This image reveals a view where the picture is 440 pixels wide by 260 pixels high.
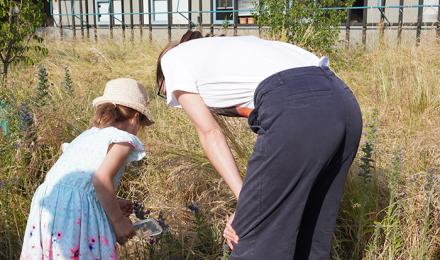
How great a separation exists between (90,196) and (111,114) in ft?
1.09

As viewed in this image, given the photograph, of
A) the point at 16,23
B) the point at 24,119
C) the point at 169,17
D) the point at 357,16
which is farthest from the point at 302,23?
the point at 169,17

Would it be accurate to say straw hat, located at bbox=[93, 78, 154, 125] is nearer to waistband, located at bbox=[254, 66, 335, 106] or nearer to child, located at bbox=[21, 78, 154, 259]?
child, located at bbox=[21, 78, 154, 259]

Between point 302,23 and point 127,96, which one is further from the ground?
point 302,23

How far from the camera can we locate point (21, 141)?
134 inches

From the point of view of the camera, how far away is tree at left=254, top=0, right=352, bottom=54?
267 inches

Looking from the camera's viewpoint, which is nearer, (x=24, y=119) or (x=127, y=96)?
(x=127, y=96)

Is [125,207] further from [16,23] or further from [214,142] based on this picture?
[16,23]

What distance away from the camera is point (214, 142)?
1.83 metres

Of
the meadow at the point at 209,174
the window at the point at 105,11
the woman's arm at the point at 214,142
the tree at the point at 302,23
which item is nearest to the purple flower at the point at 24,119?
the meadow at the point at 209,174

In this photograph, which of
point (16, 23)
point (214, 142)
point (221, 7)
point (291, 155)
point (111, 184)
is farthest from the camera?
point (221, 7)

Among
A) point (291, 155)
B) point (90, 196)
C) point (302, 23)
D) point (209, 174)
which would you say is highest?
point (302, 23)

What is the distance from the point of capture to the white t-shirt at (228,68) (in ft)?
6.01

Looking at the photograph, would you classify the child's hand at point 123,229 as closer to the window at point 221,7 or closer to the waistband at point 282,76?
the waistband at point 282,76

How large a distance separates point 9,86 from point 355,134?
11.9 ft
